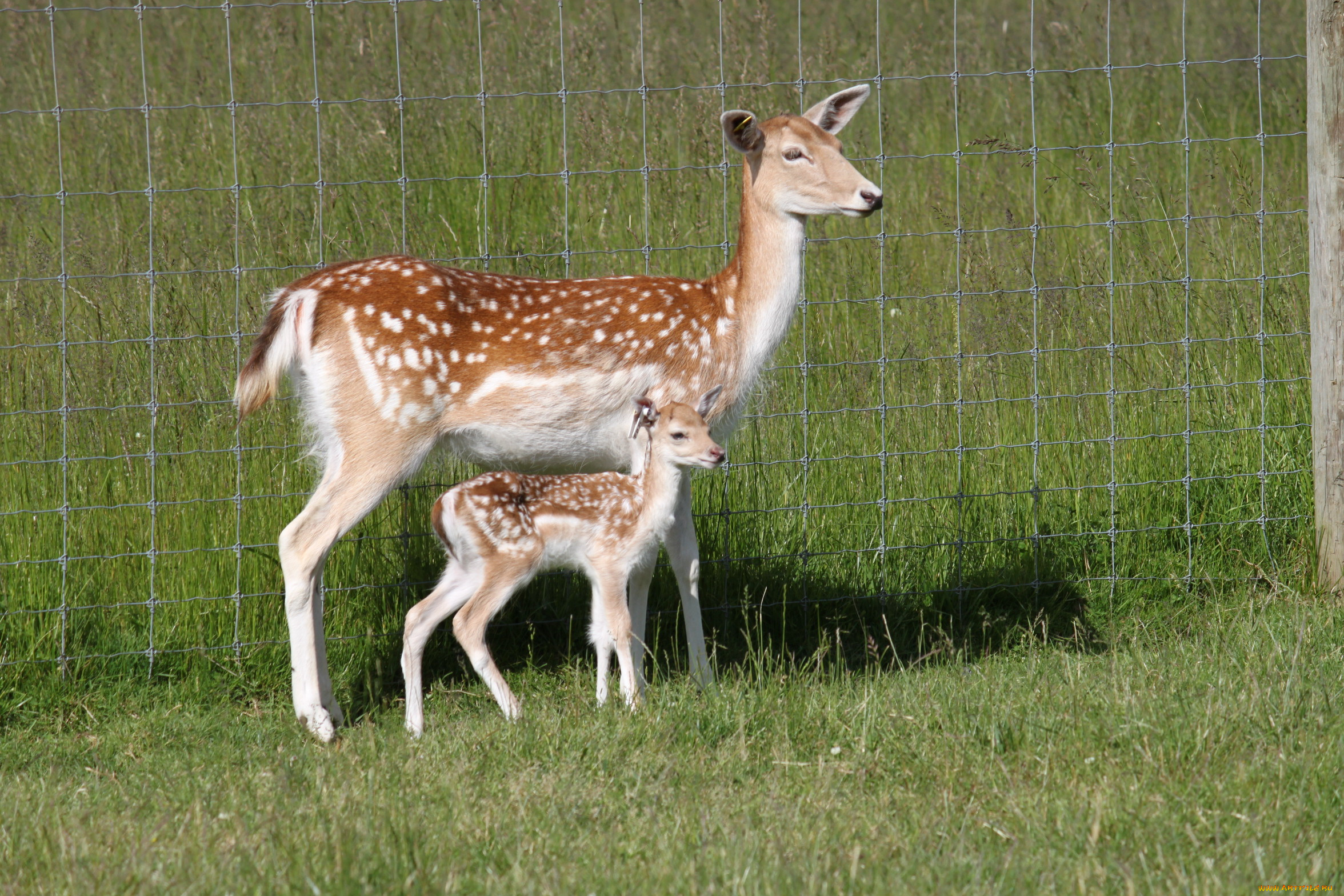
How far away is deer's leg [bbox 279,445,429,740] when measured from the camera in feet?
15.0

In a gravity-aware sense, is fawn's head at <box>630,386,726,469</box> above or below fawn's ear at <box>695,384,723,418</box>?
below

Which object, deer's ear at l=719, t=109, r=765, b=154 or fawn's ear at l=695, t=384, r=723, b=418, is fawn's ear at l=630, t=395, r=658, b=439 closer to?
fawn's ear at l=695, t=384, r=723, b=418

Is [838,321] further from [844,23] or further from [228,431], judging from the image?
[844,23]

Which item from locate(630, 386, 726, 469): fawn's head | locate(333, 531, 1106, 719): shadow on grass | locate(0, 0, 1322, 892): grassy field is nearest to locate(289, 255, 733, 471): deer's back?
locate(630, 386, 726, 469): fawn's head

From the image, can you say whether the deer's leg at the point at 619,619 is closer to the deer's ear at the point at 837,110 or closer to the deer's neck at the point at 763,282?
the deer's neck at the point at 763,282

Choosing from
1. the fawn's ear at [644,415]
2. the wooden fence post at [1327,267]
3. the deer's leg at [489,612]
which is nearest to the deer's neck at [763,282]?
the fawn's ear at [644,415]

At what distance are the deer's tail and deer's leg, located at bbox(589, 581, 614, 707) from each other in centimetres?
123

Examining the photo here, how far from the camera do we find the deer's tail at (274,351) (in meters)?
4.62

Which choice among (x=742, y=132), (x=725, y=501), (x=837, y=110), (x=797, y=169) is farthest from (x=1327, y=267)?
(x=725, y=501)

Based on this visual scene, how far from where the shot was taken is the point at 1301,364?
6.30 m

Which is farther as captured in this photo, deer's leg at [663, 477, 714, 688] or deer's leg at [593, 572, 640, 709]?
deer's leg at [663, 477, 714, 688]

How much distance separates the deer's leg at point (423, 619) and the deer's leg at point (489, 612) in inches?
1.9

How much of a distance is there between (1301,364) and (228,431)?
458 cm

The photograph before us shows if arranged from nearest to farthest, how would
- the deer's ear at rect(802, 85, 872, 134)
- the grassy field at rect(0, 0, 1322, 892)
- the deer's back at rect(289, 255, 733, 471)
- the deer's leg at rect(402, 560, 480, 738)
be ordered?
1. the grassy field at rect(0, 0, 1322, 892)
2. the deer's back at rect(289, 255, 733, 471)
3. the deer's leg at rect(402, 560, 480, 738)
4. the deer's ear at rect(802, 85, 872, 134)
